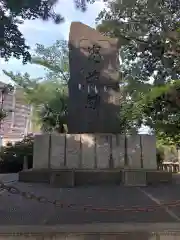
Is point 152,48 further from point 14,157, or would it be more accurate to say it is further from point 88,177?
point 14,157

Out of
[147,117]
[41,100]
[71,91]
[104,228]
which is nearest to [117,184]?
[71,91]

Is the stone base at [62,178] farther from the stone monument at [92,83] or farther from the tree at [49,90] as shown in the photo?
the tree at [49,90]

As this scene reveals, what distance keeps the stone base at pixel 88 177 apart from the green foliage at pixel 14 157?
801 centimetres

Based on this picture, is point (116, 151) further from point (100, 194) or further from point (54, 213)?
point (54, 213)

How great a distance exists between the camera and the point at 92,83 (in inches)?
307

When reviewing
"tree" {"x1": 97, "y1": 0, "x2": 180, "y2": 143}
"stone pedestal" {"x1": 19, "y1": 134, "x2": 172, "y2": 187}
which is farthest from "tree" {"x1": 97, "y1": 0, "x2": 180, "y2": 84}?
"stone pedestal" {"x1": 19, "y1": 134, "x2": 172, "y2": 187}

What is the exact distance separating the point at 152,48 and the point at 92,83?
4.48 m

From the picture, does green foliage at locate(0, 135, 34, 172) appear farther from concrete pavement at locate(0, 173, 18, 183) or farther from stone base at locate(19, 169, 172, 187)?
stone base at locate(19, 169, 172, 187)

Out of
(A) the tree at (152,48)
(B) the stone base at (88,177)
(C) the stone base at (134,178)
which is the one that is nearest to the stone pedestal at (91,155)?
(B) the stone base at (88,177)

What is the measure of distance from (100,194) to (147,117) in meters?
9.30

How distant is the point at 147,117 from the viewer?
14219mm

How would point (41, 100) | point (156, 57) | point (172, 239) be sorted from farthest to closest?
point (41, 100) → point (156, 57) → point (172, 239)

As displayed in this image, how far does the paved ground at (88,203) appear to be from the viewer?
367 centimetres

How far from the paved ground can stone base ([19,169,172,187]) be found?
0.36m
